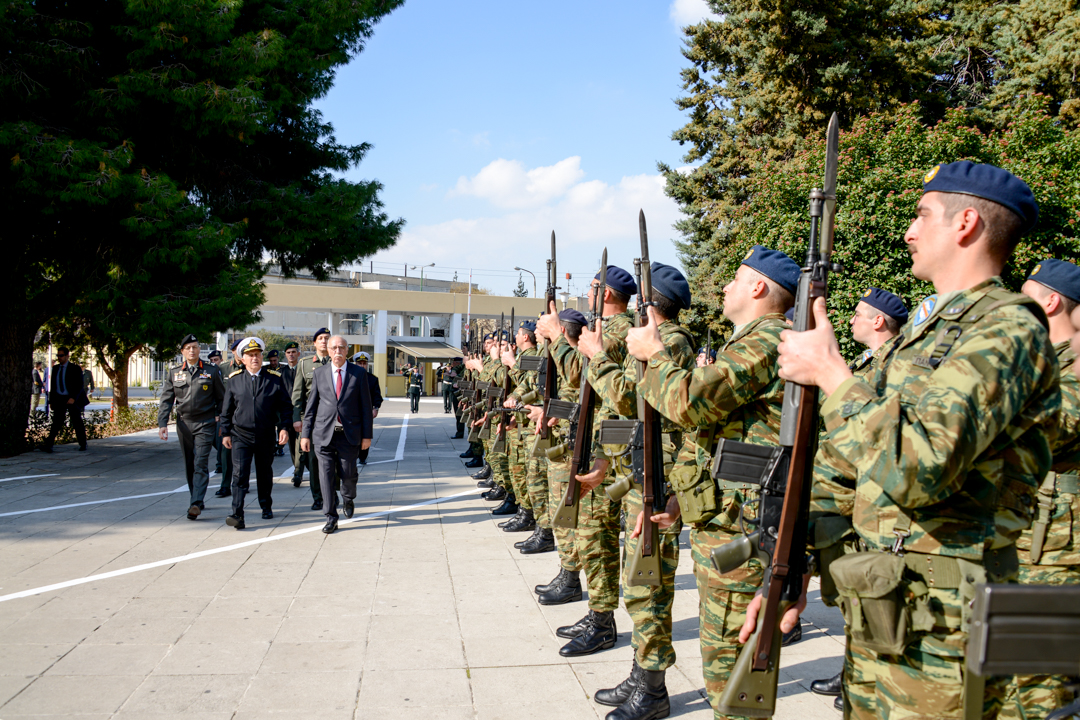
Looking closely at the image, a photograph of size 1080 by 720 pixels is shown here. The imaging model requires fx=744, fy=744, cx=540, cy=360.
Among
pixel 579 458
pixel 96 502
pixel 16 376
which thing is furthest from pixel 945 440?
pixel 16 376

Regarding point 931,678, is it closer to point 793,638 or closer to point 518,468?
point 793,638

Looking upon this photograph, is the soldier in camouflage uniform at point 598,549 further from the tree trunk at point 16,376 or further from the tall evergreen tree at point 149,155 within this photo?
the tree trunk at point 16,376

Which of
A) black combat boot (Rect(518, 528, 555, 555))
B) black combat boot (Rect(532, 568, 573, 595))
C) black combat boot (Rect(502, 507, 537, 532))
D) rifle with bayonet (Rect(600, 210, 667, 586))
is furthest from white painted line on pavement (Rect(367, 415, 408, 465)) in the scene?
rifle with bayonet (Rect(600, 210, 667, 586))

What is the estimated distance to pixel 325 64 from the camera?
51.9 ft

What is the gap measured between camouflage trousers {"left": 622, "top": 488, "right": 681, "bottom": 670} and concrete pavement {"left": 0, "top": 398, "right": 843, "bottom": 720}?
0.37 metres

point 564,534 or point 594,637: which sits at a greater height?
point 564,534

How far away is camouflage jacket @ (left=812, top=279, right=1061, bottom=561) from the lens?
1853mm

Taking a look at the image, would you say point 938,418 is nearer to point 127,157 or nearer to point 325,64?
point 127,157

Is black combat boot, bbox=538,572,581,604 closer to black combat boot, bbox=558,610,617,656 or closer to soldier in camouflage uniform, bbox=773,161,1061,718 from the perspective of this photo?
black combat boot, bbox=558,610,617,656

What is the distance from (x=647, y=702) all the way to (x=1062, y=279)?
291cm

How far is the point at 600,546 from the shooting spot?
492cm

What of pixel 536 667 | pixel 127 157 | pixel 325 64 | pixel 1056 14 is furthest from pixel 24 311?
pixel 1056 14

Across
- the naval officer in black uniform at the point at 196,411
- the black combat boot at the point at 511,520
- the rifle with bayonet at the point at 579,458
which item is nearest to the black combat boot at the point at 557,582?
the rifle with bayonet at the point at 579,458

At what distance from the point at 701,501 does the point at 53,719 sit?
3446 mm
